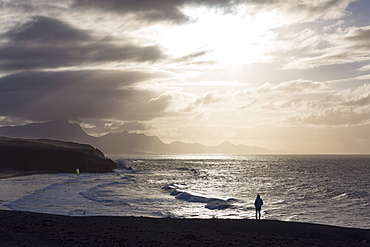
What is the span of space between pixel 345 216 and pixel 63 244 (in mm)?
26421

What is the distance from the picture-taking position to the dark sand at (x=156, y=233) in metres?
16.7

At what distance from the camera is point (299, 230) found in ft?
76.7

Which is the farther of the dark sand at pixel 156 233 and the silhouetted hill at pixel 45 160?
the silhouetted hill at pixel 45 160

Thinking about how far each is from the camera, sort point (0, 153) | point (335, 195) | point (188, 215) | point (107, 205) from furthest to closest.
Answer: point (0, 153) → point (335, 195) → point (107, 205) → point (188, 215)

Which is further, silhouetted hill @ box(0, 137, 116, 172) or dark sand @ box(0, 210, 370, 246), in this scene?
silhouetted hill @ box(0, 137, 116, 172)

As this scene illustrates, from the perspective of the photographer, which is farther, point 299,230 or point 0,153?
point 0,153

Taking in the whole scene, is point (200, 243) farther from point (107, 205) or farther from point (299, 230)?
point (107, 205)

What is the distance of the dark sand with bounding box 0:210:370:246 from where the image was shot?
16748 mm

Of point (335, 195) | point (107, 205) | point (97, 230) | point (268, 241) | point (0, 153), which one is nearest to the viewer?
point (268, 241)

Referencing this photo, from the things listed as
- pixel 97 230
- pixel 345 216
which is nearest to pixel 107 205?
pixel 97 230

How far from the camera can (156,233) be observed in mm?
18969

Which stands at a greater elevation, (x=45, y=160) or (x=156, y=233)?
(x=156, y=233)

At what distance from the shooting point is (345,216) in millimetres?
33656

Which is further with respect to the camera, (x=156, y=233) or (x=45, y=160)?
(x=45, y=160)
